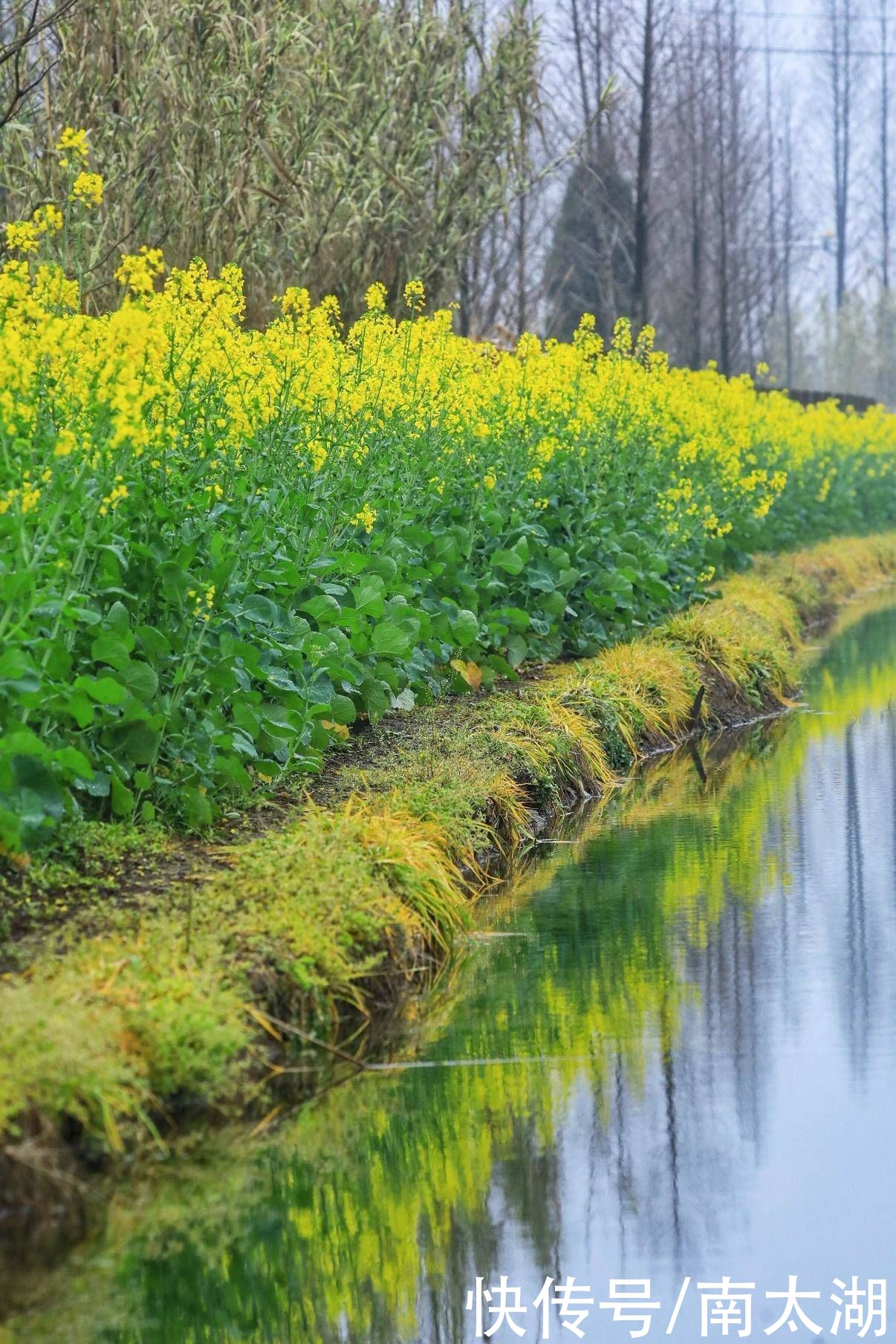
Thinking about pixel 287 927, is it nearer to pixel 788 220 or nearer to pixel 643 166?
pixel 643 166

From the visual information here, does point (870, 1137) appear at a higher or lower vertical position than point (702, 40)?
lower

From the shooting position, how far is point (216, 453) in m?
8.17

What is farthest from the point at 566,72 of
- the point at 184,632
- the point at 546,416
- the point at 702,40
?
the point at 184,632

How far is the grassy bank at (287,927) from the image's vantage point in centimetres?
530

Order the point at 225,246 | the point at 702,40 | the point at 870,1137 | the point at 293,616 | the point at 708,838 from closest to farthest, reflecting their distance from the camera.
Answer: the point at 870,1137
the point at 293,616
the point at 708,838
the point at 225,246
the point at 702,40

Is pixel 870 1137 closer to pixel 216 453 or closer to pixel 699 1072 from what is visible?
pixel 699 1072

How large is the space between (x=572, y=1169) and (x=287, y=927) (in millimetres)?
1372

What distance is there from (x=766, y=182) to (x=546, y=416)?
3374 cm

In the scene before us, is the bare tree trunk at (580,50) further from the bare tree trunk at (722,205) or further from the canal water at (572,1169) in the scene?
the canal water at (572,1169)

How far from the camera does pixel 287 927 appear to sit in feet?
21.6

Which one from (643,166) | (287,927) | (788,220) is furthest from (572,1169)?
(788,220)

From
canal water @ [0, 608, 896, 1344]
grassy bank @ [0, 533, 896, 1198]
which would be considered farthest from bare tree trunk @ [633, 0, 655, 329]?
canal water @ [0, 608, 896, 1344]

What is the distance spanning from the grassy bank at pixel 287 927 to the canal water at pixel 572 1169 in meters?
0.23

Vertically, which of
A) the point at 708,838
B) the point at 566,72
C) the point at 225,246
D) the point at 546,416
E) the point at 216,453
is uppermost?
the point at 566,72
